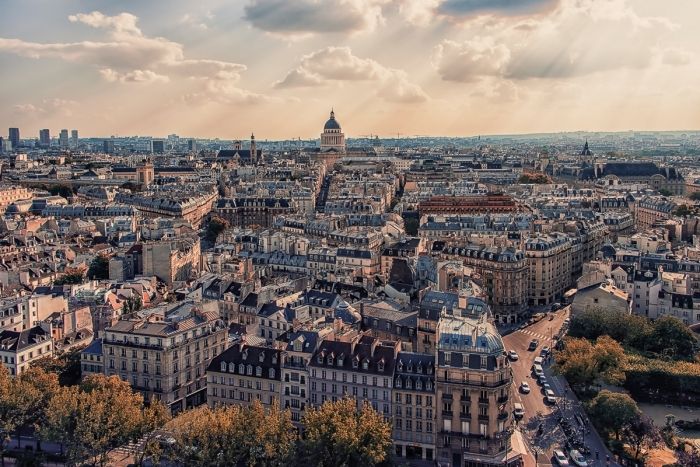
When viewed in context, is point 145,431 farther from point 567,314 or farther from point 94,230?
point 94,230

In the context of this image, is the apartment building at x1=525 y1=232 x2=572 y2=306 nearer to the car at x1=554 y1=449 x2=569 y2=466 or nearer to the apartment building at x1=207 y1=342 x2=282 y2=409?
the car at x1=554 y1=449 x2=569 y2=466

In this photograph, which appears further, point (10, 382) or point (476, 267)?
point (476, 267)

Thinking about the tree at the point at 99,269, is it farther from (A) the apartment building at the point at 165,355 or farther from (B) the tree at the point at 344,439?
(B) the tree at the point at 344,439

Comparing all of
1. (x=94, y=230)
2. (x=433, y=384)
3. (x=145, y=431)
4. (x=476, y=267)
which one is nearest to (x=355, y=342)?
(x=433, y=384)

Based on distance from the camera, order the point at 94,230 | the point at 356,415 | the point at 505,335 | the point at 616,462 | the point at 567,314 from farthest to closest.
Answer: the point at 94,230 < the point at 567,314 < the point at 505,335 < the point at 616,462 < the point at 356,415

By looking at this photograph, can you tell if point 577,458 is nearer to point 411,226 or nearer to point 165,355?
point 165,355

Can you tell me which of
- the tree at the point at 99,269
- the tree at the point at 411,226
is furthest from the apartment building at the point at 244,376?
the tree at the point at 411,226

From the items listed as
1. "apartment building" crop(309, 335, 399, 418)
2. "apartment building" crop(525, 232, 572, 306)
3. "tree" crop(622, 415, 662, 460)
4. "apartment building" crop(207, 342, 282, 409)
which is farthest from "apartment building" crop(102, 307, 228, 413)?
"apartment building" crop(525, 232, 572, 306)
